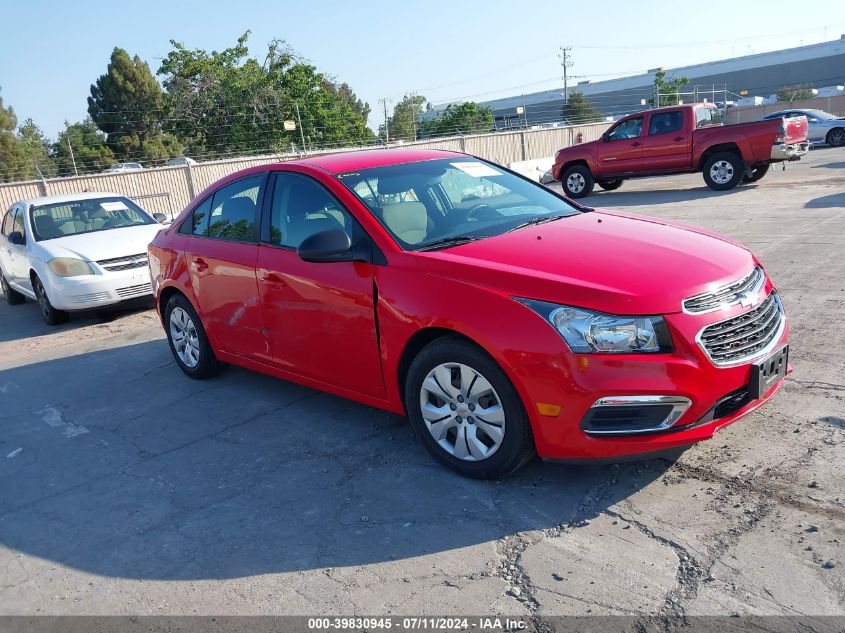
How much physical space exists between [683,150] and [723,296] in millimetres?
13247

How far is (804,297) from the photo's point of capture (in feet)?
21.9

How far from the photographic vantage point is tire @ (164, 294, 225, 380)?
599 centimetres

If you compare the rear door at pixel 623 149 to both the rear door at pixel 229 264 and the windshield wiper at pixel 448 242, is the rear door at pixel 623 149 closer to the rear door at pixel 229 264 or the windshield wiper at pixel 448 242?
the rear door at pixel 229 264

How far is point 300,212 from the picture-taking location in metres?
4.92

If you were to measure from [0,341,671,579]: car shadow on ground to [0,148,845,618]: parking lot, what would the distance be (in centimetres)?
1

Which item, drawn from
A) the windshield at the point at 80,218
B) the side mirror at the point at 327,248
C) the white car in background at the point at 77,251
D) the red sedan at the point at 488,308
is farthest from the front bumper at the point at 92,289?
the side mirror at the point at 327,248

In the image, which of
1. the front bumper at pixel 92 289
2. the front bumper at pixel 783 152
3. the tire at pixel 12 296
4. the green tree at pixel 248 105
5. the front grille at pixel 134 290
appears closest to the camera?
the front bumper at pixel 92 289

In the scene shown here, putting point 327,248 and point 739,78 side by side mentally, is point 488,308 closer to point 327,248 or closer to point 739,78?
point 327,248

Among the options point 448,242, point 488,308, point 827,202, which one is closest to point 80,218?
point 448,242

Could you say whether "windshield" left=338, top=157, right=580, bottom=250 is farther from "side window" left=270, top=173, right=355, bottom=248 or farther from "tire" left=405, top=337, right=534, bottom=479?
"tire" left=405, top=337, right=534, bottom=479

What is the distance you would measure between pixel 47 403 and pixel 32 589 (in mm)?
3059

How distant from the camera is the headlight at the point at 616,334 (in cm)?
340

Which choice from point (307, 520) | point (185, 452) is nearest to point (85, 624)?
point (307, 520)

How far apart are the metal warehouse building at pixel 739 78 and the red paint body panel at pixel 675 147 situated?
2107 inches
